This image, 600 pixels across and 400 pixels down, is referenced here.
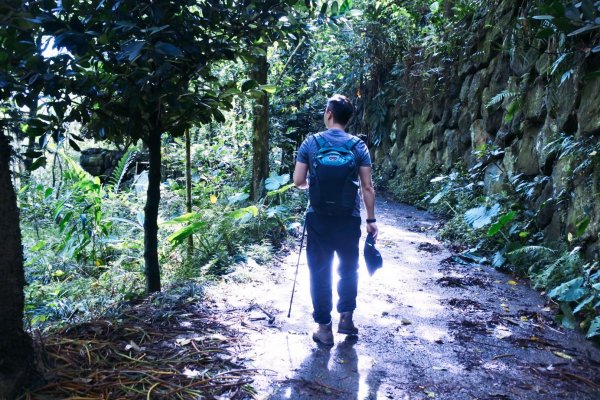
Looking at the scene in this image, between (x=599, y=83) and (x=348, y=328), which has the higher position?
(x=599, y=83)

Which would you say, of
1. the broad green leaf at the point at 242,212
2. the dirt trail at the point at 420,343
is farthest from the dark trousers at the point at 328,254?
the broad green leaf at the point at 242,212

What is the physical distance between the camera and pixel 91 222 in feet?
22.2

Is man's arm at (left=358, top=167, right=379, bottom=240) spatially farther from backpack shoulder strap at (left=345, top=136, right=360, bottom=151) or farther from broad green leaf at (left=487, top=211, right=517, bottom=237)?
broad green leaf at (left=487, top=211, right=517, bottom=237)

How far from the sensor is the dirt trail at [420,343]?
3197 millimetres

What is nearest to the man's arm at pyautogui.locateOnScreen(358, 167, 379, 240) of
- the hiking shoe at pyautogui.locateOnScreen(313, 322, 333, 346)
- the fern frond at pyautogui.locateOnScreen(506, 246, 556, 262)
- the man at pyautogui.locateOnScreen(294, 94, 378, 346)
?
the man at pyautogui.locateOnScreen(294, 94, 378, 346)

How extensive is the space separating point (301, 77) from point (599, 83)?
981 centimetres

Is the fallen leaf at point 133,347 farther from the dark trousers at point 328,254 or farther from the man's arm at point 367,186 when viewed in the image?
the man's arm at point 367,186

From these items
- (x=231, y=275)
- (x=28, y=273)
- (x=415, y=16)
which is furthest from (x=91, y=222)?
(x=415, y=16)

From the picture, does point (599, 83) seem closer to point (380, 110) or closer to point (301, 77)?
point (301, 77)

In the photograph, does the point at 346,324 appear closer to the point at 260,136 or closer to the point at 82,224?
the point at 82,224

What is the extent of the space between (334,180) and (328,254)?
2.00 ft

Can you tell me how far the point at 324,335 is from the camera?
3828 mm

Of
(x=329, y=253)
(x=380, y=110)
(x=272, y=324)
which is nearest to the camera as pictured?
(x=329, y=253)

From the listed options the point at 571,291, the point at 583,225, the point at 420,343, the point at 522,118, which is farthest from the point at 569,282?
the point at 522,118
